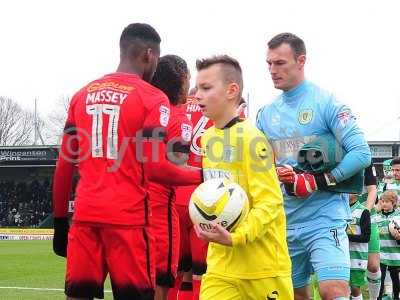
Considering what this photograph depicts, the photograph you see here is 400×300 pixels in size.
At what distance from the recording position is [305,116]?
17.7 feet

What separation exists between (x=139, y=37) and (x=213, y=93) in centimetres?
75

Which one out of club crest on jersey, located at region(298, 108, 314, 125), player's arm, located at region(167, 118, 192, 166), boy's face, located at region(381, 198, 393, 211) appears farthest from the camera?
boy's face, located at region(381, 198, 393, 211)

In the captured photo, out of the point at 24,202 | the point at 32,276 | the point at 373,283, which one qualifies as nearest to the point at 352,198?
the point at 373,283

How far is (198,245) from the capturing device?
21.3 ft

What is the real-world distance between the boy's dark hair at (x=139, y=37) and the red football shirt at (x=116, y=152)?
15.3 inches

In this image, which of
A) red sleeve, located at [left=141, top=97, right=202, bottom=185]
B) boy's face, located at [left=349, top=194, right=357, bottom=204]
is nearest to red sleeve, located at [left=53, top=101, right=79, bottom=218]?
red sleeve, located at [left=141, top=97, right=202, bottom=185]

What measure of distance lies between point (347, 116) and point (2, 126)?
64004 mm

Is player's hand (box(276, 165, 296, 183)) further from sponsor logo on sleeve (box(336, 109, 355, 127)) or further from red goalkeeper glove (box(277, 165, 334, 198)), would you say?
sponsor logo on sleeve (box(336, 109, 355, 127))

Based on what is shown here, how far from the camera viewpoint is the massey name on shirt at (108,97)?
446cm

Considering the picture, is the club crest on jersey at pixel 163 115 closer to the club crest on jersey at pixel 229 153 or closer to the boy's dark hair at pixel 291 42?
the club crest on jersey at pixel 229 153

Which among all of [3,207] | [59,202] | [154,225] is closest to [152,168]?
[59,202]

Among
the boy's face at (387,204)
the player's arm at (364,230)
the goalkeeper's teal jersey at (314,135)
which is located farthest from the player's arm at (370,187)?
the goalkeeper's teal jersey at (314,135)

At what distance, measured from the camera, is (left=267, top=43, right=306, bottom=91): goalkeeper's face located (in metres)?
5.46

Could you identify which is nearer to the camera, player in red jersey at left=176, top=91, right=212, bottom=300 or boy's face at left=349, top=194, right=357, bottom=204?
A: player in red jersey at left=176, top=91, right=212, bottom=300
